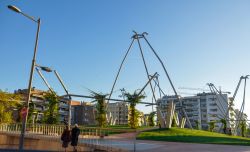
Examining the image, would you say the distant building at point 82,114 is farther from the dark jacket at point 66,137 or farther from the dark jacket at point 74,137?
the dark jacket at point 74,137

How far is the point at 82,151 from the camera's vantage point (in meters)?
19.4

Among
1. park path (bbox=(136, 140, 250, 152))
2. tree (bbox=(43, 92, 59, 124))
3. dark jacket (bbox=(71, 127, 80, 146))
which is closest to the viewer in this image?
dark jacket (bbox=(71, 127, 80, 146))

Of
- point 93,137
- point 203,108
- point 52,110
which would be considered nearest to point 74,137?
point 93,137

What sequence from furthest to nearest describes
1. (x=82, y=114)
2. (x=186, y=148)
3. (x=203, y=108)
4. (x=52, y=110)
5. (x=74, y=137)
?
(x=203, y=108), (x=82, y=114), (x=52, y=110), (x=186, y=148), (x=74, y=137)

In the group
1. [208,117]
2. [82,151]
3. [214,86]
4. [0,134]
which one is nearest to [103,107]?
[0,134]

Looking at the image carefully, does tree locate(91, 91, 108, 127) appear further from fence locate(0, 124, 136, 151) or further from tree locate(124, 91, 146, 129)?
fence locate(0, 124, 136, 151)

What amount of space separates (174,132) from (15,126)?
19.5 m

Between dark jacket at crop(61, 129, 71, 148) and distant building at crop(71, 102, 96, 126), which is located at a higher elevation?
distant building at crop(71, 102, 96, 126)

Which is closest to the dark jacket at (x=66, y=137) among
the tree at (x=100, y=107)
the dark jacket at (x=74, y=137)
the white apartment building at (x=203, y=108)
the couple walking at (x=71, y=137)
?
the couple walking at (x=71, y=137)

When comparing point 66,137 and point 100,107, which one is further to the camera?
point 100,107

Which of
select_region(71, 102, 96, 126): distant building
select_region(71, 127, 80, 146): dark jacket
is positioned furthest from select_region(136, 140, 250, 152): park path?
select_region(71, 102, 96, 126): distant building

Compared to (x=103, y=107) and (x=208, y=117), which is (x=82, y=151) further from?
(x=208, y=117)

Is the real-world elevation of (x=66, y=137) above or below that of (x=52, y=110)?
below

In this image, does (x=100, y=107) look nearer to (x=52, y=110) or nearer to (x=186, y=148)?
(x=52, y=110)
